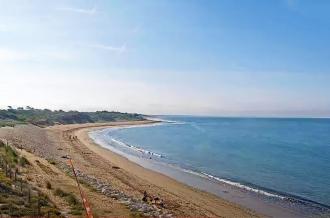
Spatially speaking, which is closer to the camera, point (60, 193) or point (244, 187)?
point (60, 193)

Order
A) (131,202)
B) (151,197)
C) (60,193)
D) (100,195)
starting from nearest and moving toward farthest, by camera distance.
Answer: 1. (60,193)
2. (131,202)
3. (100,195)
4. (151,197)

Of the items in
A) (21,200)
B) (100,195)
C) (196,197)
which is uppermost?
(21,200)

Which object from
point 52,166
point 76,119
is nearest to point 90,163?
point 52,166

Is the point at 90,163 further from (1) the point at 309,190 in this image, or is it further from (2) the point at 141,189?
(1) the point at 309,190

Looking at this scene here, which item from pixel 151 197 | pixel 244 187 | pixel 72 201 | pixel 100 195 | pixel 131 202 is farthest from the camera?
pixel 244 187

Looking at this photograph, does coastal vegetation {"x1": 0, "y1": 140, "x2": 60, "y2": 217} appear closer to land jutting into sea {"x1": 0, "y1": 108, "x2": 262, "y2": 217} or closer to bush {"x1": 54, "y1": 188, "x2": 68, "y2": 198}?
land jutting into sea {"x1": 0, "y1": 108, "x2": 262, "y2": 217}

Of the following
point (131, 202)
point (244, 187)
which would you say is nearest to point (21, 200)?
point (131, 202)

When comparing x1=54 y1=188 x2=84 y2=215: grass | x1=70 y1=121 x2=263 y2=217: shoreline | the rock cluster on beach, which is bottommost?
x1=70 y1=121 x2=263 y2=217: shoreline

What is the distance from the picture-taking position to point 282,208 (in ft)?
84.1

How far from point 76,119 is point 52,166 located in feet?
407

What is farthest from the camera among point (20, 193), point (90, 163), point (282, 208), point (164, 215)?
point (90, 163)

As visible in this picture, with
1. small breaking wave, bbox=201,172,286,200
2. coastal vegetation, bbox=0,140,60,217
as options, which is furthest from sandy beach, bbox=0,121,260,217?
small breaking wave, bbox=201,172,286,200

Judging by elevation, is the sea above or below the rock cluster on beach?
below

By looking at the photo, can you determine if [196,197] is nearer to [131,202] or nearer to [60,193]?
[131,202]
